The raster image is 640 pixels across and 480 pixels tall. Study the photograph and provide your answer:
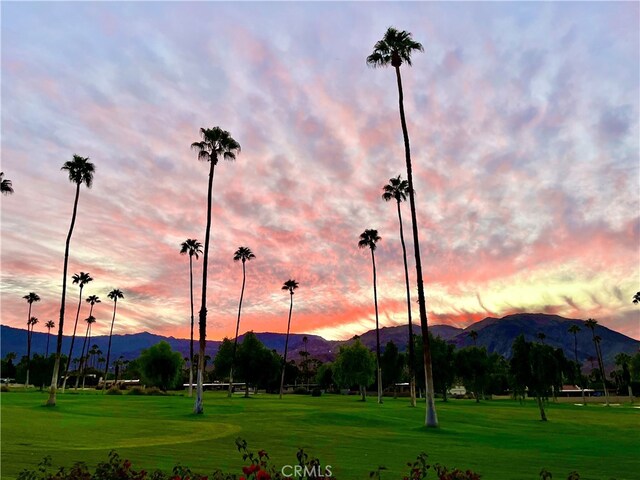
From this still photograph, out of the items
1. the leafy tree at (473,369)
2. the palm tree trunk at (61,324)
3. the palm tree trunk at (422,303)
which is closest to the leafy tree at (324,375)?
the leafy tree at (473,369)

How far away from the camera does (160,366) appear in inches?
4360

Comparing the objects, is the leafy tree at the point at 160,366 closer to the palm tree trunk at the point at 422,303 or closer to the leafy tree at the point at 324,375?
the leafy tree at the point at 324,375

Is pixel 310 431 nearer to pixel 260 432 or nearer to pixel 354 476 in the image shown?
pixel 260 432

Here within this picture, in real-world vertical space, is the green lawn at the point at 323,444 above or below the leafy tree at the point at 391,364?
below

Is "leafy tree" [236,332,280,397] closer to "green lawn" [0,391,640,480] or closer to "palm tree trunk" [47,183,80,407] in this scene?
"palm tree trunk" [47,183,80,407]

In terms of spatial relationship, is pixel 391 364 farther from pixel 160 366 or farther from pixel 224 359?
pixel 160 366

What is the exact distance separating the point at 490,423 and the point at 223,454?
33124mm

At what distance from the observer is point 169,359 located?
111625mm

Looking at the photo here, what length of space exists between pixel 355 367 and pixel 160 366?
44.8 m

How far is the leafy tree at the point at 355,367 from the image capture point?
98.7 meters

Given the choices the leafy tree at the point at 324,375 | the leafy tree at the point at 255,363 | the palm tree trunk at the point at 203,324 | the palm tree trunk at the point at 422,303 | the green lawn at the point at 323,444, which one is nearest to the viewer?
the green lawn at the point at 323,444

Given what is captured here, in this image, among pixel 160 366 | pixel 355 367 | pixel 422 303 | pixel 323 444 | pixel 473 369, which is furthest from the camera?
pixel 160 366

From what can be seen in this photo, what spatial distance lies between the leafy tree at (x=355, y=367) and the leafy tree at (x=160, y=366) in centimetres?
3782

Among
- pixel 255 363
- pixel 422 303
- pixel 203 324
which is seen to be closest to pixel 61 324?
pixel 203 324
